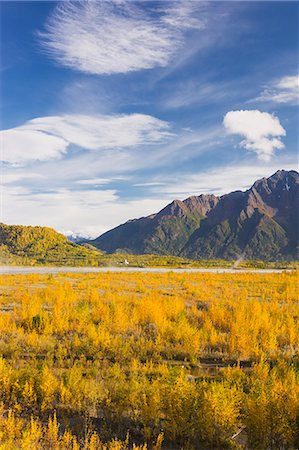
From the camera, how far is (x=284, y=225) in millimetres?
164625

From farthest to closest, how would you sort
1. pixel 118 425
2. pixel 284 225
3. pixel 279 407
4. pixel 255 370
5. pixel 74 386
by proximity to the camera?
pixel 284 225, pixel 255 370, pixel 74 386, pixel 118 425, pixel 279 407

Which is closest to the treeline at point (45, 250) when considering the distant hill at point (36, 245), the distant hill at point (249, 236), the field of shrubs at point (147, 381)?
the distant hill at point (36, 245)

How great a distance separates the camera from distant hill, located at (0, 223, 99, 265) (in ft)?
235

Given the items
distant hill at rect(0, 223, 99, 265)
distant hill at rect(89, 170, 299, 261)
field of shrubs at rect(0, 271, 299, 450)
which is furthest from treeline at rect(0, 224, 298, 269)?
distant hill at rect(89, 170, 299, 261)

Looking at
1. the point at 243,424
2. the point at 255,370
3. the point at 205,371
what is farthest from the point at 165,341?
the point at 243,424

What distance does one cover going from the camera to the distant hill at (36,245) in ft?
235

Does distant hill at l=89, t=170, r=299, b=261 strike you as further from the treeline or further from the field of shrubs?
the field of shrubs

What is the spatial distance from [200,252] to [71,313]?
6261 inches

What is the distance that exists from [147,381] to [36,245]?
7833 centimetres

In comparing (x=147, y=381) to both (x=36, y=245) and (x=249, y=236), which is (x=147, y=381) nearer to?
(x=36, y=245)

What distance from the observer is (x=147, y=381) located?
276 inches

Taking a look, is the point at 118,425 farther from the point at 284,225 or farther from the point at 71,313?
the point at 284,225

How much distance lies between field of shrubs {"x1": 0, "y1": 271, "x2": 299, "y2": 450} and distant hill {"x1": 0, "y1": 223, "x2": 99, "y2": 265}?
57382 mm

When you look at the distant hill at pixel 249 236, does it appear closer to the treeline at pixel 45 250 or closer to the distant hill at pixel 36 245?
the treeline at pixel 45 250
